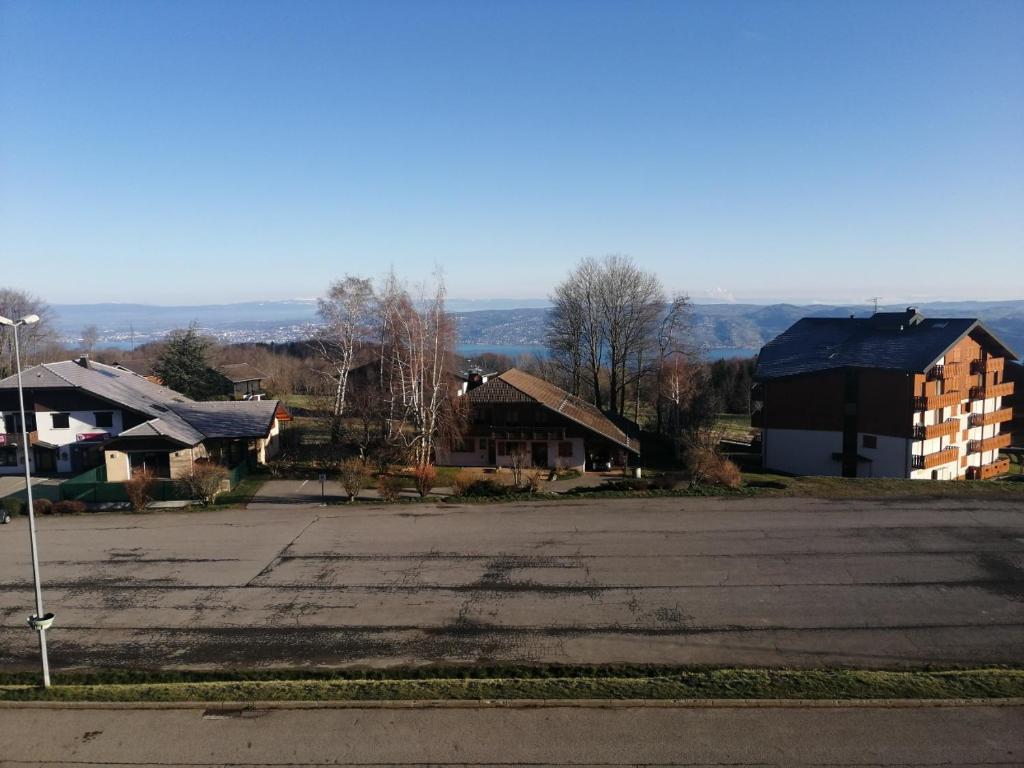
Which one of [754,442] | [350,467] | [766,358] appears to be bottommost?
[754,442]

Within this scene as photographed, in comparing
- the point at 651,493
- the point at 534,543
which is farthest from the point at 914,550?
the point at 534,543

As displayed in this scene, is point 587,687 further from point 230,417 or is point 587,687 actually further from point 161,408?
point 161,408

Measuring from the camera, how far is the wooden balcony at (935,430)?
34.8 meters

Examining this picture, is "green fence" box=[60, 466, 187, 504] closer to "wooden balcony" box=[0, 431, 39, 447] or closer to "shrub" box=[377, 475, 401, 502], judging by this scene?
"wooden balcony" box=[0, 431, 39, 447]

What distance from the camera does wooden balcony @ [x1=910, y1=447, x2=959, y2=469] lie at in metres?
34.9

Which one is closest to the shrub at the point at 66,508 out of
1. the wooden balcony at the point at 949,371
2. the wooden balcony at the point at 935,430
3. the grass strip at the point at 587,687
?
the grass strip at the point at 587,687

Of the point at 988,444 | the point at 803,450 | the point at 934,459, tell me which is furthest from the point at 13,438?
the point at 988,444

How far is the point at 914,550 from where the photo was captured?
2009cm

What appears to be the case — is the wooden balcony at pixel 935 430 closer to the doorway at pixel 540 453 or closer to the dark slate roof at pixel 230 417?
the doorway at pixel 540 453

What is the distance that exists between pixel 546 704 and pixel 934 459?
32.0 m

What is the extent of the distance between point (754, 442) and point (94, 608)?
4023cm

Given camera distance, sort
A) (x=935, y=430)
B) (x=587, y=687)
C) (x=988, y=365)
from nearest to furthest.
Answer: (x=587, y=687) < (x=935, y=430) < (x=988, y=365)

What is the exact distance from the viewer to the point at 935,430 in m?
35.4

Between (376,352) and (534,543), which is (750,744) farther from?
(376,352)
